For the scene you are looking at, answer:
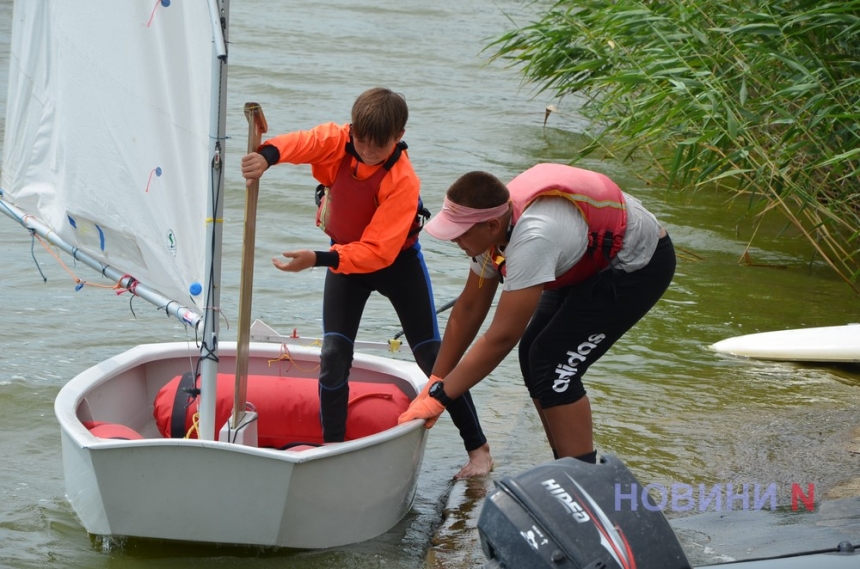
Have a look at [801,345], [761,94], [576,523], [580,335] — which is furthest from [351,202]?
[761,94]

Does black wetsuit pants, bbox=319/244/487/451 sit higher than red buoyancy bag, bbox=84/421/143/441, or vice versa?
black wetsuit pants, bbox=319/244/487/451

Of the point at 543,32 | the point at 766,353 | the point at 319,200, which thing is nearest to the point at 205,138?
the point at 319,200

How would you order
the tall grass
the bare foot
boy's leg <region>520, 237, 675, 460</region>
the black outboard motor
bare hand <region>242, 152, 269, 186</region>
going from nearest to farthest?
the black outboard motor, bare hand <region>242, 152, 269, 186</region>, boy's leg <region>520, 237, 675, 460</region>, the bare foot, the tall grass

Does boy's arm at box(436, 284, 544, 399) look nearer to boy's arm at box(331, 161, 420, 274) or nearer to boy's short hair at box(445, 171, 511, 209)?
boy's short hair at box(445, 171, 511, 209)

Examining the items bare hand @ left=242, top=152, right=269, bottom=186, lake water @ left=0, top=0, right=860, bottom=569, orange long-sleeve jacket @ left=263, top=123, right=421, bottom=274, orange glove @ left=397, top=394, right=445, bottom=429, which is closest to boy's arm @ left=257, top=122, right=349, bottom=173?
orange long-sleeve jacket @ left=263, top=123, right=421, bottom=274

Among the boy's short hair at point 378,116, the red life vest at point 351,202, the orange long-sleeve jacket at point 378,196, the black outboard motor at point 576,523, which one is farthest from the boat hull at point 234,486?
the black outboard motor at point 576,523

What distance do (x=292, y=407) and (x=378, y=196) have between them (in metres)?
0.90

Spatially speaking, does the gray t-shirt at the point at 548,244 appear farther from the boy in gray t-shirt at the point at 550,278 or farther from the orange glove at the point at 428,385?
the orange glove at the point at 428,385

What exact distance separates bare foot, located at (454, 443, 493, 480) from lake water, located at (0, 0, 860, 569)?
0.04 metres

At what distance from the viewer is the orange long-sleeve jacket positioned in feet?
11.6

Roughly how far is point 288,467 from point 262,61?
12.0 m

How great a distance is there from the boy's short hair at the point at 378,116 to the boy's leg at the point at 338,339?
21.3 inches

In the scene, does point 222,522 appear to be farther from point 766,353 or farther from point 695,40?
point 695,40

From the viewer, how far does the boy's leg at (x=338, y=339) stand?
3814 mm
